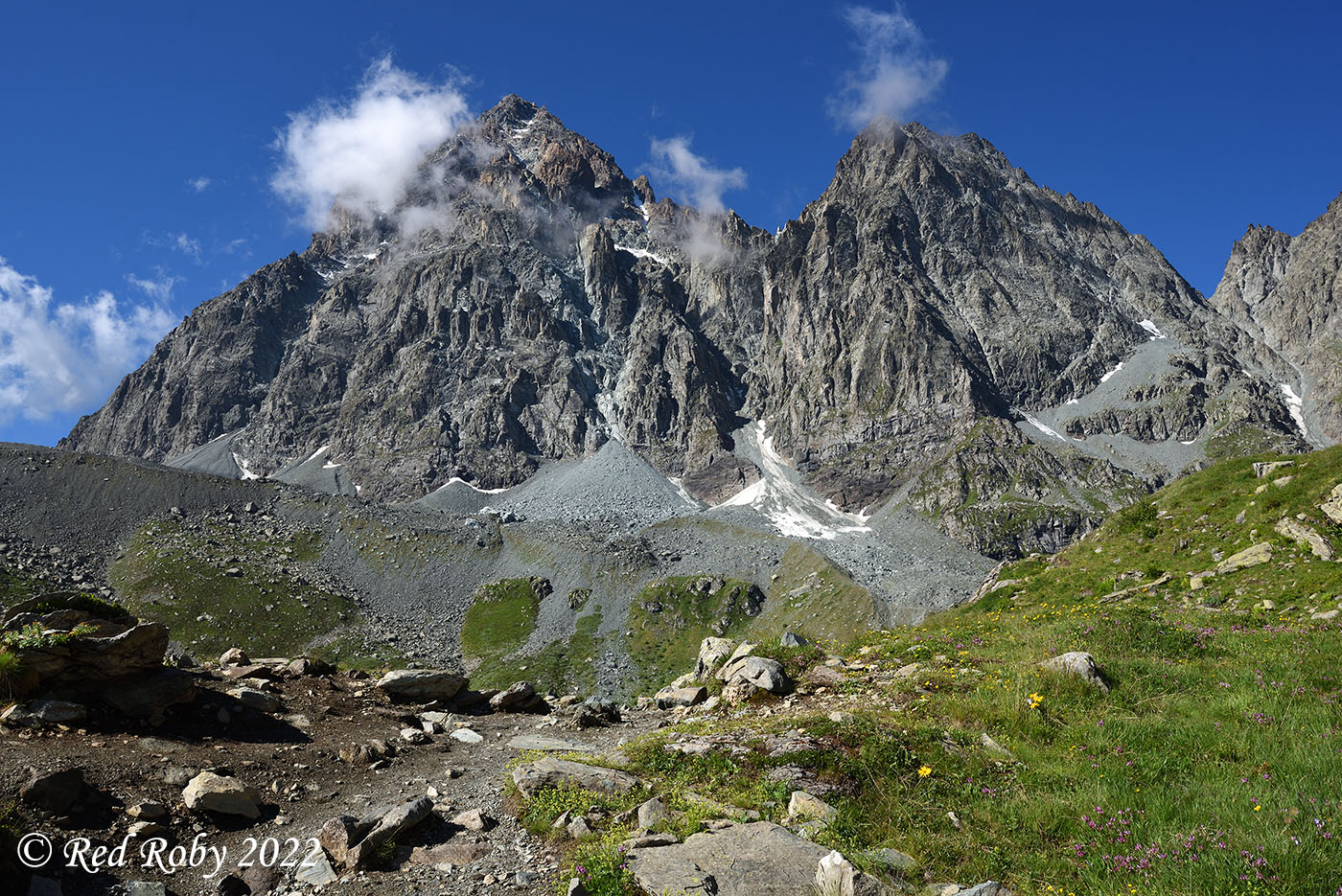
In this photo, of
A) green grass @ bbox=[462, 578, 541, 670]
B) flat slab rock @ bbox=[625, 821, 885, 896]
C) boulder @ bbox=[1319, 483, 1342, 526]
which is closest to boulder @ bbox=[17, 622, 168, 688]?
flat slab rock @ bbox=[625, 821, 885, 896]

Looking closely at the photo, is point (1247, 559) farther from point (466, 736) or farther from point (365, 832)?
point (365, 832)

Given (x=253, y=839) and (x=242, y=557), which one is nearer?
(x=253, y=839)

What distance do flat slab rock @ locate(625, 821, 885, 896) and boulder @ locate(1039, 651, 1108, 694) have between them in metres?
7.04

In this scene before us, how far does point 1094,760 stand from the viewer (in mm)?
9148

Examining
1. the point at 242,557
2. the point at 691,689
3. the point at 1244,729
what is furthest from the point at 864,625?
the point at 242,557

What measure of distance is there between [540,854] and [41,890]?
6548 millimetres

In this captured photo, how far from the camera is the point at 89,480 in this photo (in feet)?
498

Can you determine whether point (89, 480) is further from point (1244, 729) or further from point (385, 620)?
point (1244, 729)

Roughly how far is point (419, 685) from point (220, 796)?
10844 mm

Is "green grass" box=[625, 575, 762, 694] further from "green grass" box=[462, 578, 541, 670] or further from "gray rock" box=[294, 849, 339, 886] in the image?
"gray rock" box=[294, 849, 339, 886]

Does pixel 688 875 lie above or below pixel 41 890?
above

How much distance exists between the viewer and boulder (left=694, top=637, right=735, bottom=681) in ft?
75.1

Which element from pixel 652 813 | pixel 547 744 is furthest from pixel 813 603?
pixel 652 813

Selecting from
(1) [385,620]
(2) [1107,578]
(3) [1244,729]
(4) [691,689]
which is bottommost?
(1) [385,620]
